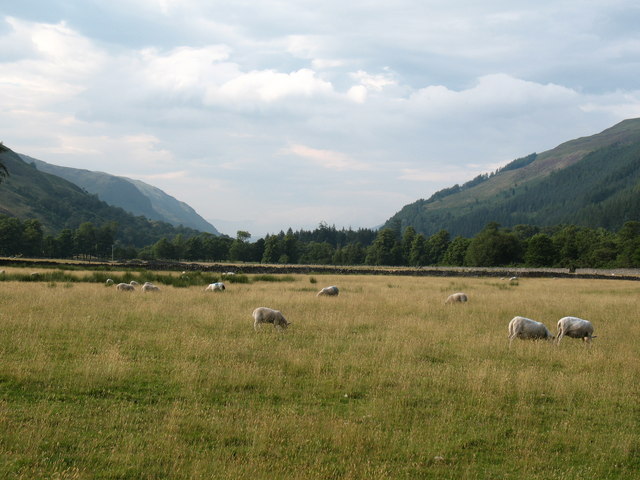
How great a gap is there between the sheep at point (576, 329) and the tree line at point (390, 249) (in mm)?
104425

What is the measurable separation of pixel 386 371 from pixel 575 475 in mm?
5162

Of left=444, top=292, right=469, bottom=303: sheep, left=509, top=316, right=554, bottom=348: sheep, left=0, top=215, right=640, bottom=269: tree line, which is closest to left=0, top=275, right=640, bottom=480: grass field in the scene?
left=509, top=316, right=554, bottom=348: sheep

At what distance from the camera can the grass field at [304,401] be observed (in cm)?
686

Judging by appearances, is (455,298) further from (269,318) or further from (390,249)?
(390,249)

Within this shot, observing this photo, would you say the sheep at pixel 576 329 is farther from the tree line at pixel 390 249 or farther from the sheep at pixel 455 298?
the tree line at pixel 390 249

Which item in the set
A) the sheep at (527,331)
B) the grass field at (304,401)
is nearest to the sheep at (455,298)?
the grass field at (304,401)

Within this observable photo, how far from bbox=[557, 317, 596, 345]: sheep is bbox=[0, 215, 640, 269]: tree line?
104425mm

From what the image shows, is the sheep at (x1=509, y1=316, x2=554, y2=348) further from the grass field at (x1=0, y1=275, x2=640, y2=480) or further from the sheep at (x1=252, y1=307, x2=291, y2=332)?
the sheep at (x1=252, y1=307, x2=291, y2=332)

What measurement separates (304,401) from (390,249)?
457 ft

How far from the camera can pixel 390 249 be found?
147 metres

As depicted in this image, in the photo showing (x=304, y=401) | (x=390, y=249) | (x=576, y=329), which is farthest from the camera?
(x=390, y=249)

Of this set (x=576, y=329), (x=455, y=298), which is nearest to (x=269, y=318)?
(x=576, y=329)

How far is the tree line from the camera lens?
396ft

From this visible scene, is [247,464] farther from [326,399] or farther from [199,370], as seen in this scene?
[199,370]
